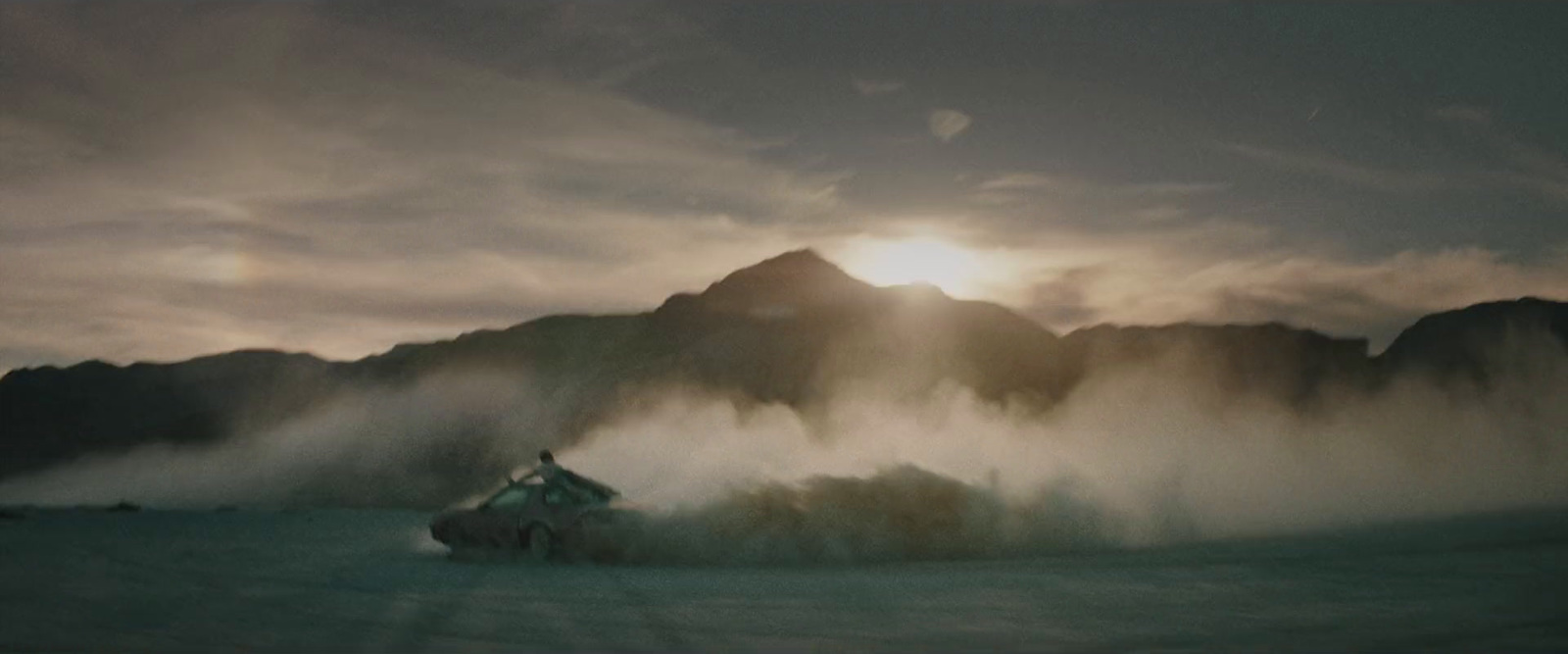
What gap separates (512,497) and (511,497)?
0.04 metres

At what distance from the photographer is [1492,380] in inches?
7790

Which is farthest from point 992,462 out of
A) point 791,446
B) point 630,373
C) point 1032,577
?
point 630,373

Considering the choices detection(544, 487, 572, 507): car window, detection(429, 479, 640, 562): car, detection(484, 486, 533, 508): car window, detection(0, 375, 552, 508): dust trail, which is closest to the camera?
detection(429, 479, 640, 562): car

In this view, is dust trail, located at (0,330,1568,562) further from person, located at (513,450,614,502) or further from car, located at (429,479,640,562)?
person, located at (513,450,614,502)

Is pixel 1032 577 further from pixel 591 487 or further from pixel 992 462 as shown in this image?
pixel 992 462

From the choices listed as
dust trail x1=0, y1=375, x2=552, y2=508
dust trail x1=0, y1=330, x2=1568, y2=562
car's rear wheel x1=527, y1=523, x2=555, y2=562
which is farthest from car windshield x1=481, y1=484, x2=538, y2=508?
dust trail x1=0, y1=375, x2=552, y2=508

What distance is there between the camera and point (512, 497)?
81.1 feet

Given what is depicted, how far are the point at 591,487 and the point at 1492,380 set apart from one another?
203079 mm

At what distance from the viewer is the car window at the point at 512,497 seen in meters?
24.5

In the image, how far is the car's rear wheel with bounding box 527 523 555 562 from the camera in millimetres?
23859

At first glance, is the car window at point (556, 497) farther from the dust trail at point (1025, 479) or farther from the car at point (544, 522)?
the dust trail at point (1025, 479)

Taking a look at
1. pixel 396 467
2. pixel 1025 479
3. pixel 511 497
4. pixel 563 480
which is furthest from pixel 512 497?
pixel 396 467

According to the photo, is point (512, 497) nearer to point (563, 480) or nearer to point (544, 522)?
point (544, 522)

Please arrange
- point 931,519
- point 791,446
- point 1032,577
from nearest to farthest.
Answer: point 1032,577
point 931,519
point 791,446
